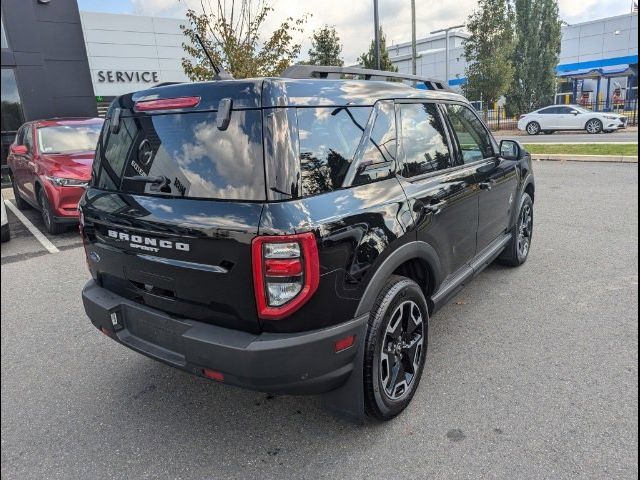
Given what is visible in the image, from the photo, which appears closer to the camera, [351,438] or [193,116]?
[193,116]

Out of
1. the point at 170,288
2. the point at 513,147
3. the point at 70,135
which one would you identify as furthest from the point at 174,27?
the point at 170,288

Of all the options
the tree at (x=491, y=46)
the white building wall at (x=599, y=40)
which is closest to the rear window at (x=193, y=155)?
the tree at (x=491, y=46)

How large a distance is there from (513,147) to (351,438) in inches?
135

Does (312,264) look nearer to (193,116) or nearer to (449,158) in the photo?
(193,116)

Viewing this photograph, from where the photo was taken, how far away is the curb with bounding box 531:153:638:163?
39.0 feet

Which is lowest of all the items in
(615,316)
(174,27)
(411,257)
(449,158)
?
(615,316)

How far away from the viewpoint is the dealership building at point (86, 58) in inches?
570

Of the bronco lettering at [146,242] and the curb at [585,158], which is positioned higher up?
the bronco lettering at [146,242]

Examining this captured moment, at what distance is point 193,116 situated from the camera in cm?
238

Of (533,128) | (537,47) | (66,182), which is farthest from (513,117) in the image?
(66,182)

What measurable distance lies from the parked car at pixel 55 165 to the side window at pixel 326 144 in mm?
5570

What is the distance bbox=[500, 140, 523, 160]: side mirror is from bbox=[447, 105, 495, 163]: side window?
0.45 metres

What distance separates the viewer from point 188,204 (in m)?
2.32

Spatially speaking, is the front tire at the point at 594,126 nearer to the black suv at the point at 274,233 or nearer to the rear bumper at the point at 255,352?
the black suv at the point at 274,233
